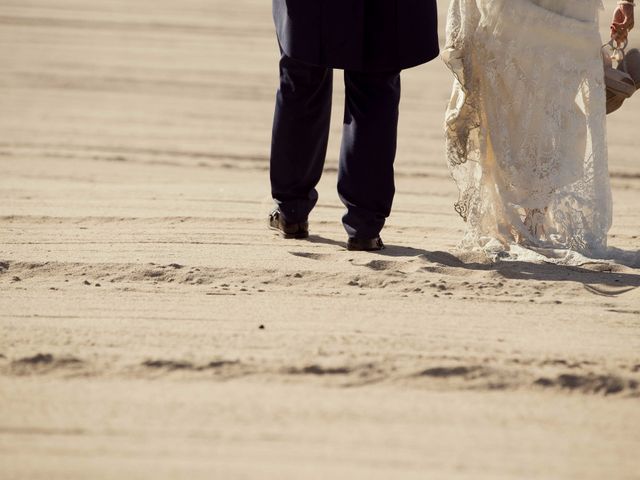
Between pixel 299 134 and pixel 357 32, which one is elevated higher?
pixel 357 32

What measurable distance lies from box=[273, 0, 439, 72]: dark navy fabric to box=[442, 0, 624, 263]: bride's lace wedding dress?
0.19 m

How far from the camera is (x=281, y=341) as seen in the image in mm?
2965

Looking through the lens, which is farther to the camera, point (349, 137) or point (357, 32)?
point (349, 137)

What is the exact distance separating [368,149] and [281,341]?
1187mm

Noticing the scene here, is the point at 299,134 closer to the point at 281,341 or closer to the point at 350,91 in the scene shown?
the point at 350,91

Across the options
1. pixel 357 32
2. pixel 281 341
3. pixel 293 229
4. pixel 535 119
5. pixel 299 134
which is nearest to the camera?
pixel 281 341

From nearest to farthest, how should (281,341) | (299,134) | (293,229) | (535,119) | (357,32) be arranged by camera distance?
1. (281,341)
2. (357,32)
3. (535,119)
4. (299,134)
5. (293,229)

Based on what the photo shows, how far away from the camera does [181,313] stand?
3.20 meters

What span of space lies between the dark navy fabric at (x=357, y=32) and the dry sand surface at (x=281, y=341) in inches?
30.2

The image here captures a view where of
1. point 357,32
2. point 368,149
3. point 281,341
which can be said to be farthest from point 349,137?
point 281,341

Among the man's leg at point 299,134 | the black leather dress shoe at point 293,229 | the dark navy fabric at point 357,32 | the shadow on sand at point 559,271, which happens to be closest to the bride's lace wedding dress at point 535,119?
the shadow on sand at point 559,271

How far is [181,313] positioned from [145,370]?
47 centimetres

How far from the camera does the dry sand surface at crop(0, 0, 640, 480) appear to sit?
2.35 metres

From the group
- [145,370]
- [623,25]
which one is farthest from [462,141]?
[145,370]
